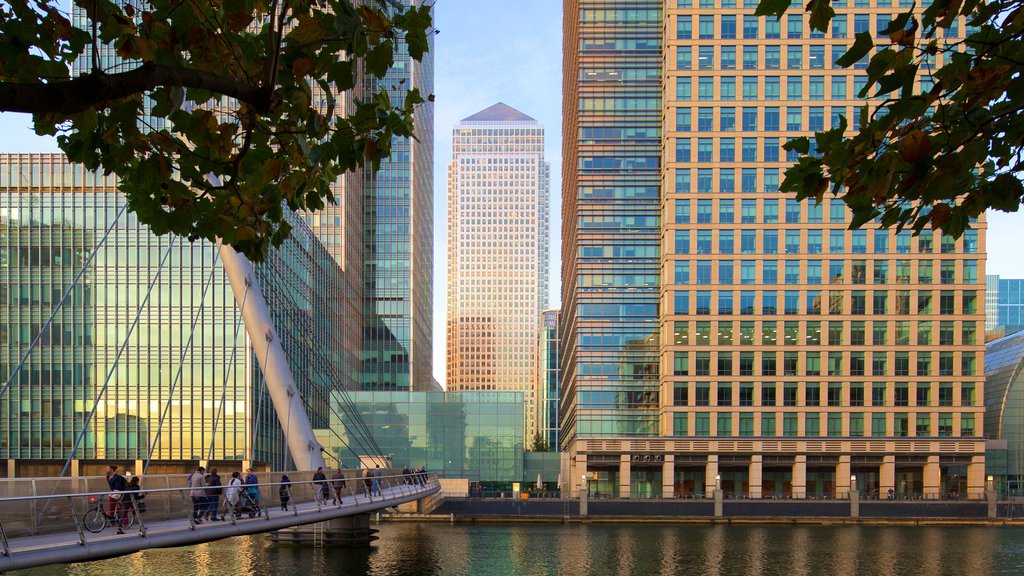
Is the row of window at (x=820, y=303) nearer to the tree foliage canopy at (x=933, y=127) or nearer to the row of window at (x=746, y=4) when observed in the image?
the row of window at (x=746, y=4)

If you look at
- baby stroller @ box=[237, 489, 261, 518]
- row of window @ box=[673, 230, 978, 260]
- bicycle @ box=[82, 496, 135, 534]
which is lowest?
baby stroller @ box=[237, 489, 261, 518]

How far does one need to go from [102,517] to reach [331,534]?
994 inches

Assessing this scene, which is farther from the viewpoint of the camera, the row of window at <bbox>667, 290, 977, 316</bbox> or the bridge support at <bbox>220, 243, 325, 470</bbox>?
the row of window at <bbox>667, 290, 977, 316</bbox>

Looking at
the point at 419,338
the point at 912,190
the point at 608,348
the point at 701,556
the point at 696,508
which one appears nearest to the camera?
the point at 912,190

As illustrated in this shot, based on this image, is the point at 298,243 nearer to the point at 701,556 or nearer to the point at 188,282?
the point at 188,282

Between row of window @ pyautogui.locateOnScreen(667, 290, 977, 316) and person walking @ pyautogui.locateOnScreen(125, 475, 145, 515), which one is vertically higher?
row of window @ pyautogui.locateOnScreen(667, 290, 977, 316)

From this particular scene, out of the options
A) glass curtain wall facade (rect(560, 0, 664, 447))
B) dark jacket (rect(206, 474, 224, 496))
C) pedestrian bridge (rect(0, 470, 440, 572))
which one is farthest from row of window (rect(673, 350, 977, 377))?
dark jacket (rect(206, 474, 224, 496))

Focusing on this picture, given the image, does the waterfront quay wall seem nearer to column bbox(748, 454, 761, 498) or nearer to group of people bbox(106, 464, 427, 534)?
column bbox(748, 454, 761, 498)

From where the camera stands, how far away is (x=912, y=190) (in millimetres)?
6207

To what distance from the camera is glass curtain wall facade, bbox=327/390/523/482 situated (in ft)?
296

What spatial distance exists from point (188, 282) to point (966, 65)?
7104 cm

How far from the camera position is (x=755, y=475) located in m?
82.5

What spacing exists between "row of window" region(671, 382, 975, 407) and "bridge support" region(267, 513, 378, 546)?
42.2 metres

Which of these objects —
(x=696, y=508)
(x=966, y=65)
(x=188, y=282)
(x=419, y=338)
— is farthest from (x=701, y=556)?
(x=419, y=338)
